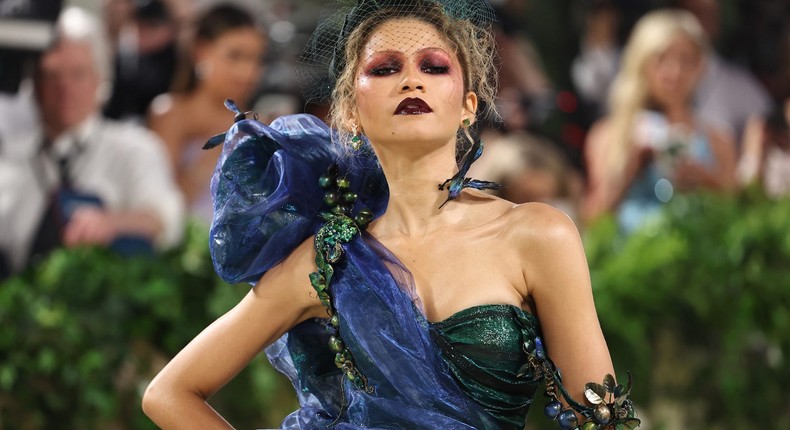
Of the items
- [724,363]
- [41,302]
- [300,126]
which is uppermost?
[300,126]

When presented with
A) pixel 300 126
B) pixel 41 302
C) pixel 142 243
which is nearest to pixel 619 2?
pixel 142 243

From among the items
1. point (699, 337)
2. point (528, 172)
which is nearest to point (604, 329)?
point (699, 337)

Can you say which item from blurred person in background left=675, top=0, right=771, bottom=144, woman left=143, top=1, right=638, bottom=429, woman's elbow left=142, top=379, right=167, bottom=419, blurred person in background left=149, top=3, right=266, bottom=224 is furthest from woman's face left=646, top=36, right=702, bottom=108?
woman's elbow left=142, top=379, right=167, bottom=419

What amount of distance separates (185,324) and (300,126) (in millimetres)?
2086

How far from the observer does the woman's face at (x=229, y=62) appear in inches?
217

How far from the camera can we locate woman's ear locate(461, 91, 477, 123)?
86.7 inches

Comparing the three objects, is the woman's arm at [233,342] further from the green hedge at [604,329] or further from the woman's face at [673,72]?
the woman's face at [673,72]

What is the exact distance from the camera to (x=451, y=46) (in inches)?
85.7

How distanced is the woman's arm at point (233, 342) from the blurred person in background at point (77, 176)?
300 centimetres

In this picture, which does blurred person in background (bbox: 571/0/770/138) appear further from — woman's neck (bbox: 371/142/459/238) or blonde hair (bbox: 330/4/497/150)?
woman's neck (bbox: 371/142/459/238)

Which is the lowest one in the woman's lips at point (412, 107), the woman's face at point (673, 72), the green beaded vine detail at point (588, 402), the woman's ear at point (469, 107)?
the woman's face at point (673, 72)

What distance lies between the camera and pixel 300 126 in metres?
2.36

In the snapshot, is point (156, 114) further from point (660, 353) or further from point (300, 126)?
point (300, 126)

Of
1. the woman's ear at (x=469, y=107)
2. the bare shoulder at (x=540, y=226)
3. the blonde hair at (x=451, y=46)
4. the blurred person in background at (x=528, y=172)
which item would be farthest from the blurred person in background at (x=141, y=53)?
the bare shoulder at (x=540, y=226)
